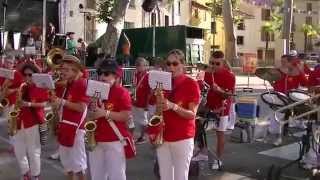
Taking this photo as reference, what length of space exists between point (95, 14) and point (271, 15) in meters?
47.0

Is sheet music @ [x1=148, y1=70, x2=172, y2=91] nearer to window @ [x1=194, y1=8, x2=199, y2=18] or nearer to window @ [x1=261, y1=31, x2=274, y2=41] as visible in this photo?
window @ [x1=194, y1=8, x2=199, y2=18]

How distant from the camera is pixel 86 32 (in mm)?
29766

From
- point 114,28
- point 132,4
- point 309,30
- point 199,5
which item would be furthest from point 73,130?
point 309,30

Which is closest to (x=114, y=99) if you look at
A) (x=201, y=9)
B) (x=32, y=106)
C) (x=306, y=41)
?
(x=32, y=106)

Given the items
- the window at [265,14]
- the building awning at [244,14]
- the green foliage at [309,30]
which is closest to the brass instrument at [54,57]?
the building awning at [244,14]

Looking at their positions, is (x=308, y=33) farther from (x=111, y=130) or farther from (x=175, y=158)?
(x=111, y=130)

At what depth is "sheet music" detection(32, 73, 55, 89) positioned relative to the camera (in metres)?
6.28

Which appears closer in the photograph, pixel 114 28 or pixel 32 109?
pixel 32 109

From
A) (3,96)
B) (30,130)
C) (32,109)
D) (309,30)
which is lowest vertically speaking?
(30,130)

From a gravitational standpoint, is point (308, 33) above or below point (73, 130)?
above

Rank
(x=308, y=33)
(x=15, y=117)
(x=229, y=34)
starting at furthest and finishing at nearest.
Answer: (x=308, y=33), (x=229, y=34), (x=15, y=117)

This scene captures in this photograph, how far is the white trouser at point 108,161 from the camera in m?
5.41

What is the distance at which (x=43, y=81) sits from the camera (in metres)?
6.34

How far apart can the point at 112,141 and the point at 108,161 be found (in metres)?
0.21
